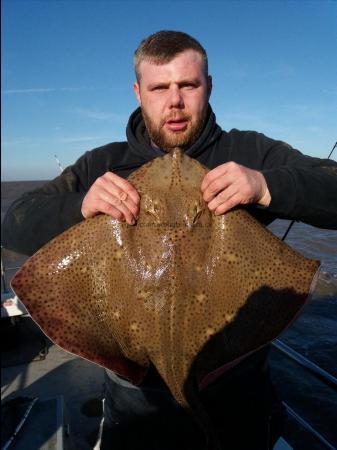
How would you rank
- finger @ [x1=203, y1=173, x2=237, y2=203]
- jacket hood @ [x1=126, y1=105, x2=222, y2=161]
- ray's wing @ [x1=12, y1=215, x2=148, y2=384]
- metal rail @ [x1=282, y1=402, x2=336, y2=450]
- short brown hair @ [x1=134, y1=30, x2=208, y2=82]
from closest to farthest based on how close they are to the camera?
finger @ [x1=203, y1=173, x2=237, y2=203]
ray's wing @ [x1=12, y1=215, x2=148, y2=384]
short brown hair @ [x1=134, y1=30, x2=208, y2=82]
jacket hood @ [x1=126, y1=105, x2=222, y2=161]
metal rail @ [x1=282, y1=402, x2=336, y2=450]

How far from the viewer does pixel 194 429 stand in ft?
10.0

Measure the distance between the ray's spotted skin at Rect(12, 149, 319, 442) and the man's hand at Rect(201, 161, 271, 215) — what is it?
0.08 metres

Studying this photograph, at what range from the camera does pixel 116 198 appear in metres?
2.29

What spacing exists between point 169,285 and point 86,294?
59 cm

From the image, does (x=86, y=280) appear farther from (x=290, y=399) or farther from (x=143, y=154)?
(x=290, y=399)

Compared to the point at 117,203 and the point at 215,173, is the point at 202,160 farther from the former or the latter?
the point at 117,203

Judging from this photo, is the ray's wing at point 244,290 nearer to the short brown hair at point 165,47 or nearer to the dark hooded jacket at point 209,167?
the dark hooded jacket at point 209,167

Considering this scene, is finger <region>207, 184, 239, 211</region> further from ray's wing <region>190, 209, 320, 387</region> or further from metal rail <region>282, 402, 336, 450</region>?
metal rail <region>282, 402, 336, 450</region>

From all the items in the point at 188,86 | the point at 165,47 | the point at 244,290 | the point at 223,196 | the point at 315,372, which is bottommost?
the point at 315,372

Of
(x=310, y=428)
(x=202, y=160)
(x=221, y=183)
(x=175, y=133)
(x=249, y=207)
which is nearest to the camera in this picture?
(x=221, y=183)

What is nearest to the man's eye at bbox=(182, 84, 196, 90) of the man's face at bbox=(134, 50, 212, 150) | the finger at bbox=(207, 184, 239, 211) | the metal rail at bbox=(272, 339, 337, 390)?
the man's face at bbox=(134, 50, 212, 150)

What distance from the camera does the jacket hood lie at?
3.17m

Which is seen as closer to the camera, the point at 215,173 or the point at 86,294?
→ the point at 215,173

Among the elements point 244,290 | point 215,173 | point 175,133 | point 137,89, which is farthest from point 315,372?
point 137,89
